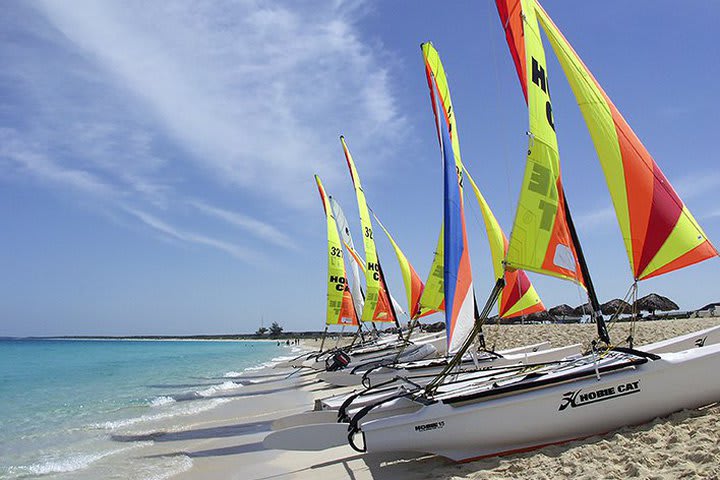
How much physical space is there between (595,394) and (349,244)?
1548 centimetres

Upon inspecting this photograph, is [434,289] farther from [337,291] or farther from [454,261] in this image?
[337,291]

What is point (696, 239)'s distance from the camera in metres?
6.29

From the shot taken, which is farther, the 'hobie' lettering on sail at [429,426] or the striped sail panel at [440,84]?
the striped sail panel at [440,84]

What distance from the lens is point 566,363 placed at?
705cm

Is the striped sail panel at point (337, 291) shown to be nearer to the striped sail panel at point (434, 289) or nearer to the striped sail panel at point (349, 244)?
the striped sail panel at point (349, 244)

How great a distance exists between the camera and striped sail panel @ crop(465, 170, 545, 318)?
1172 centimetres

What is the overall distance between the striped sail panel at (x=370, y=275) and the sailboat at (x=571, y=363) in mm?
11852

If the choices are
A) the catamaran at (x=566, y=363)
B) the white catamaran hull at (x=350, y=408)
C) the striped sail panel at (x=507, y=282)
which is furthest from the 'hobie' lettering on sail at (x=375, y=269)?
the catamaran at (x=566, y=363)

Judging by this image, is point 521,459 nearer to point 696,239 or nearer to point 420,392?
point 420,392

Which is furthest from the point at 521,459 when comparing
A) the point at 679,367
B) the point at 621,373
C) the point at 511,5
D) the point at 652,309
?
the point at 652,309

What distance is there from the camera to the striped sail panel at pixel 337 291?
65.7ft

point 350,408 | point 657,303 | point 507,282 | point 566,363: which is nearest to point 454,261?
point 566,363

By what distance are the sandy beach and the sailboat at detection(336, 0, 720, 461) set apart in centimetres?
24

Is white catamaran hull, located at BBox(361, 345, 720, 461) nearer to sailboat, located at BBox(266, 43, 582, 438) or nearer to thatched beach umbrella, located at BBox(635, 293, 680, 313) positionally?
sailboat, located at BBox(266, 43, 582, 438)
